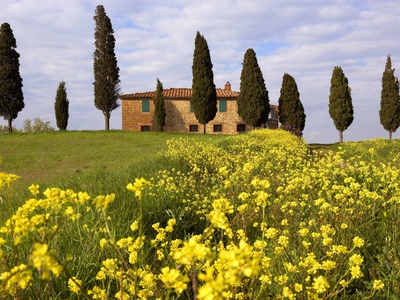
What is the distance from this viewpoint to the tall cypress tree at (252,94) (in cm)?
3722

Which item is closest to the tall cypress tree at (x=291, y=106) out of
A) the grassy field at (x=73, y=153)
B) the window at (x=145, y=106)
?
the window at (x=145, y=106)

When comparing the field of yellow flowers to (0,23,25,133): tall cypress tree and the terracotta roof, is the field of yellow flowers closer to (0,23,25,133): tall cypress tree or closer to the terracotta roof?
(0,23,25,133): tall cypress tree

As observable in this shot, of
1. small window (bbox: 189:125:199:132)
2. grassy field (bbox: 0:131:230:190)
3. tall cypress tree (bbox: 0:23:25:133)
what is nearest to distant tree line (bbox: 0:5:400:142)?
tall cypress tree (bbox: 0:23:25:133)

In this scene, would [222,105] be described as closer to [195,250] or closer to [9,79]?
[9,79]

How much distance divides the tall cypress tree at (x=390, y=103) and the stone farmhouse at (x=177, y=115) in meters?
14.4

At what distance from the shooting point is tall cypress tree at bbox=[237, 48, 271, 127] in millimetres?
37219

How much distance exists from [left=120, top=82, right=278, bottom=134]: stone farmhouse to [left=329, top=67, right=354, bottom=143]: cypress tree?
9.00 meters

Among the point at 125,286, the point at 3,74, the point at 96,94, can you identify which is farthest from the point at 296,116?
the point at 125,286

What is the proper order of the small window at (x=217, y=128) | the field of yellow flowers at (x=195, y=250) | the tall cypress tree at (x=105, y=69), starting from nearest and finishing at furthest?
the field of yellow flowers at (x=195, y=250) < the tall cypress tree at (x=105, y=69) < the small window at (x=217, y=128)

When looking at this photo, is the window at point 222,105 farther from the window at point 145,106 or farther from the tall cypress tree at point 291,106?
the window at point 145,106

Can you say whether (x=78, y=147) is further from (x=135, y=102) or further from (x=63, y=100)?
(x=135, y=102)

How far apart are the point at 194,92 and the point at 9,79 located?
16503 millimetres

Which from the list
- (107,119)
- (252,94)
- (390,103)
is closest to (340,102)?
(390,103)

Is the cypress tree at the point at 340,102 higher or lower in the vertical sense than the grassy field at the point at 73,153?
higher
